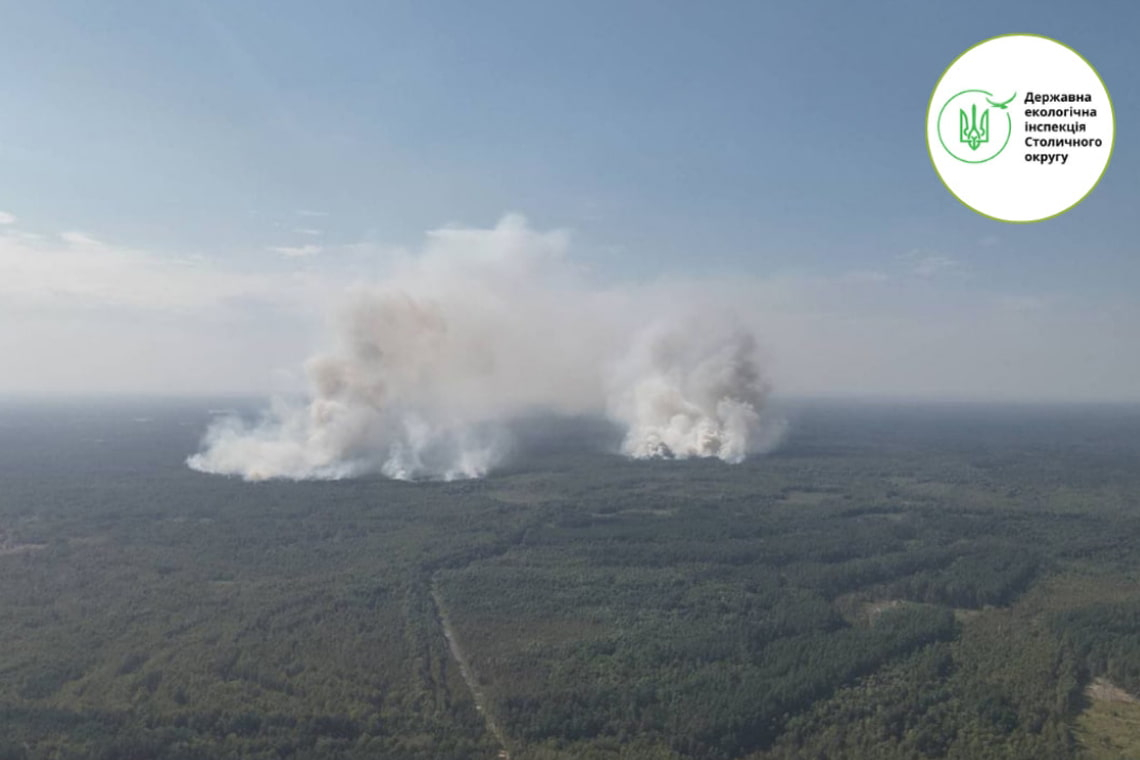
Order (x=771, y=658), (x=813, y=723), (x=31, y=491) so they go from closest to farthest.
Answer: (x=813, y=723), (x=771, y=658), (x=31, y=491)

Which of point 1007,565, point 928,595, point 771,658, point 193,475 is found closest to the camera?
point 771,658

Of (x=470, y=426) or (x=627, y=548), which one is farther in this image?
(x=470, y=426)

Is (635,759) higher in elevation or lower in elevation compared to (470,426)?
lower

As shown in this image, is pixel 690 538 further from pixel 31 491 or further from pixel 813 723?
pixel 31 491

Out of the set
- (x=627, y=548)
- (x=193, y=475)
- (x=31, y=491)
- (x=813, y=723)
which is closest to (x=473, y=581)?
(x=627, y=548)

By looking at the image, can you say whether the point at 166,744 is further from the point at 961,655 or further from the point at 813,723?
the point at 961,655

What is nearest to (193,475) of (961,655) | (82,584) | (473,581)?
(82,584)

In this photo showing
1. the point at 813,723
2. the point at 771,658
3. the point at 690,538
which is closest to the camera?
the point at 813,723
